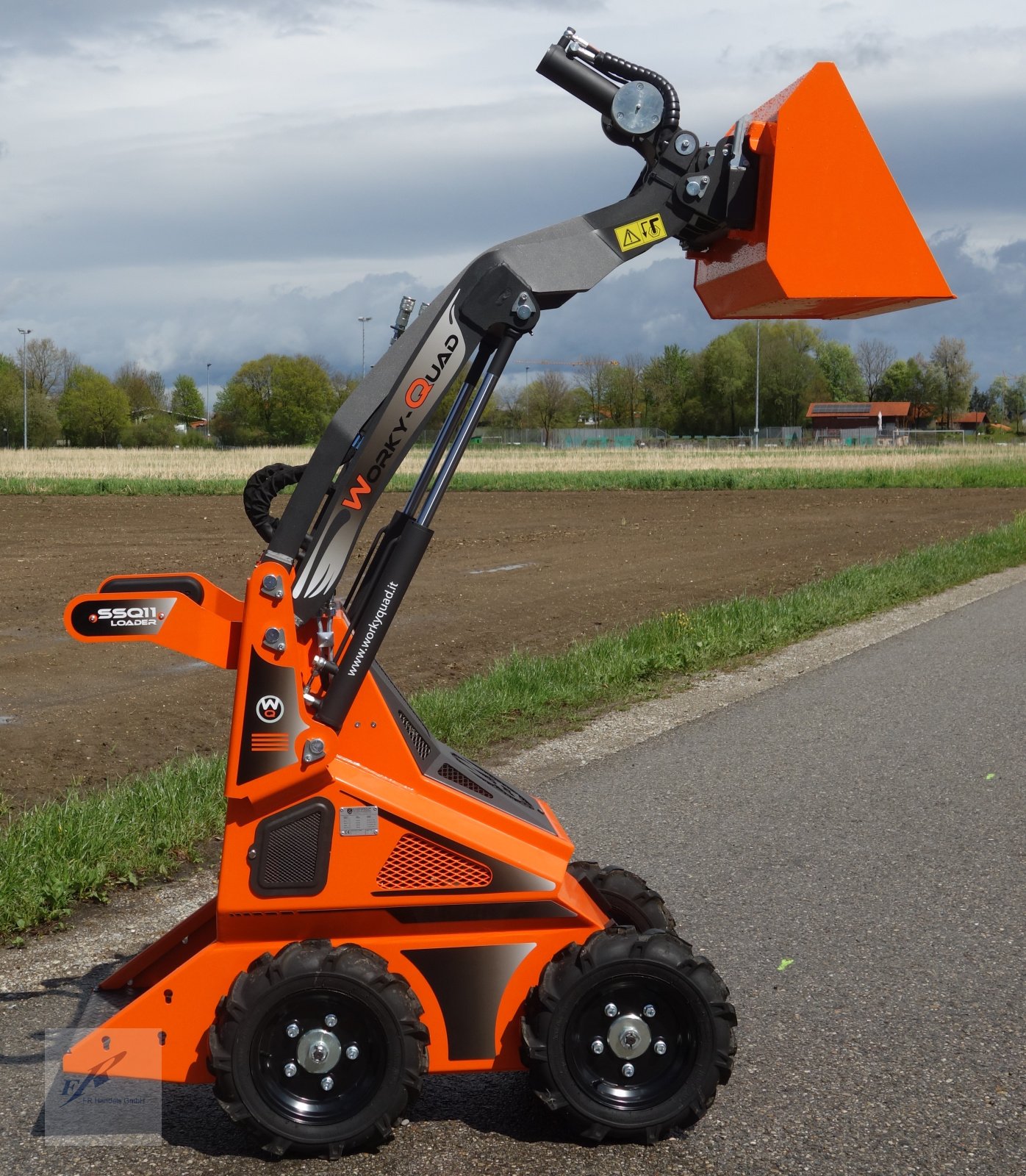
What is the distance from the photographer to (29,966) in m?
4.52

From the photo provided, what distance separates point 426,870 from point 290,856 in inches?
14.3

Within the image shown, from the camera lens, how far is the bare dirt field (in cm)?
903

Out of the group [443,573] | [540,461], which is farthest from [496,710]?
[540,461]

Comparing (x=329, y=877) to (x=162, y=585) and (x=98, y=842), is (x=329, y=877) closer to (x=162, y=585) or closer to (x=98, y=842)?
(x=162, y=585)

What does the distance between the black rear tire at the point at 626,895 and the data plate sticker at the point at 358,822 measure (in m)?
0.75

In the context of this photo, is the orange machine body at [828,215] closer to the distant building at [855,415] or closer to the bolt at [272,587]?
the bolt at [272,587]

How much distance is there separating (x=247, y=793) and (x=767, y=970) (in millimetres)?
2126

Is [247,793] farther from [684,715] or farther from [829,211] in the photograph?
[684,715]

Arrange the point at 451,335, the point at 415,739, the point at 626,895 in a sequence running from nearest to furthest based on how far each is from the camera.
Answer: the point at 451,335
the point at 415,739
the point at 626,895

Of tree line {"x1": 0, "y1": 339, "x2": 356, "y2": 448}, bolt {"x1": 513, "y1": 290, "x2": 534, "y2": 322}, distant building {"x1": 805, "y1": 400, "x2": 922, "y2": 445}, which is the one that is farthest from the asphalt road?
distant building {"x1": 805, "y1": 400, "x2": 922, "y2": 445}

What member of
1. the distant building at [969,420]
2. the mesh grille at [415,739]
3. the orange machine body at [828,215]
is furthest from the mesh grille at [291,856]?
the distant building at [969,420]

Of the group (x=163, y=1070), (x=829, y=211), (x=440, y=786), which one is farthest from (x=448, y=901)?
(x=829, y=211)

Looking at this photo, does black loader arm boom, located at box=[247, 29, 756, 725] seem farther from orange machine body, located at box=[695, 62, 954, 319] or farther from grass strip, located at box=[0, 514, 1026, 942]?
grass strip, located at box=[0, 514, 1026, 942]

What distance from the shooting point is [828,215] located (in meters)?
3.61
